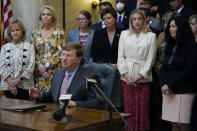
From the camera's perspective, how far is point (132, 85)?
5105 millimetres

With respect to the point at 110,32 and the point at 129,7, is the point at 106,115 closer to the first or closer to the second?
the point at 110,32

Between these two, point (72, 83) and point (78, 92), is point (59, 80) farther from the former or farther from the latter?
point (78, 92)

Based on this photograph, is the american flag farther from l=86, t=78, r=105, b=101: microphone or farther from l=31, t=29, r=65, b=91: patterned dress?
l=86, t=78, r=105, b=101: microphone

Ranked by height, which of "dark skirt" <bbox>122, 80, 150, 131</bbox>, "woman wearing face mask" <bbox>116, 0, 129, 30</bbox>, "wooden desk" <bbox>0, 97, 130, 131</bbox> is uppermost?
"woman wearing face mask" <bbox>116, 0, 129, 30</bbox>

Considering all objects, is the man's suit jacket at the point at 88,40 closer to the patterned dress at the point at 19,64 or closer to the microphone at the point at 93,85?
the patterned dress at the point at 19,64

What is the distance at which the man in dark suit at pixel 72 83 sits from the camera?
374 cm

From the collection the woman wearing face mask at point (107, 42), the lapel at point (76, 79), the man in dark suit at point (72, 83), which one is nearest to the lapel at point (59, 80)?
the man in dark suit at point (72, 83)

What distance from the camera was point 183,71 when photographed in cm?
426

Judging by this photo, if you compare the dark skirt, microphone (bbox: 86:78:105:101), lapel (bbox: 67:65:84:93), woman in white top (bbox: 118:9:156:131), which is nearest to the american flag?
woman in white top (bbox: 118:9:156:131)

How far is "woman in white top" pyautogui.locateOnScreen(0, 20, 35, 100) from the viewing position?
5.43 metres

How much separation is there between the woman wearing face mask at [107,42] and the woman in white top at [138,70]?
0.70 ft

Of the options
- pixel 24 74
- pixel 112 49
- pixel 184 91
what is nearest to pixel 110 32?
pixel 112 49

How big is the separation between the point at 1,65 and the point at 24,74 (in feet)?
1.34

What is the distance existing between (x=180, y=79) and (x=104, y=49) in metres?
1.51
